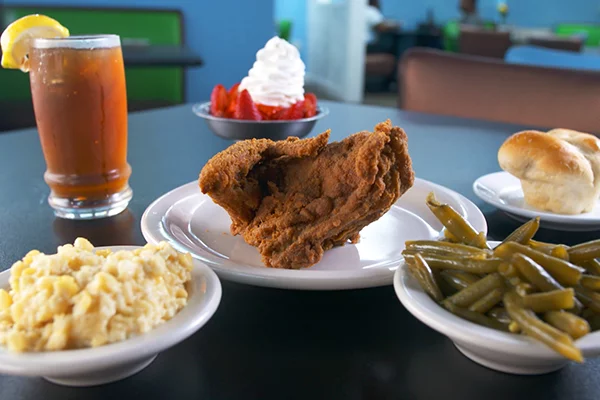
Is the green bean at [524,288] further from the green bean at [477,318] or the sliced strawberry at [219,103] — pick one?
the sliced strawberry at [219,103]

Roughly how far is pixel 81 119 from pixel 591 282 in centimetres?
138

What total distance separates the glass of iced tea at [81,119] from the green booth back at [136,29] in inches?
165

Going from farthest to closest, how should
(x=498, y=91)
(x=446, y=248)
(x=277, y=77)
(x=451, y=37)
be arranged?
(x=451, y=37)
(x=498, y=91)
(x=277, y=77)
(x=446, y=248)

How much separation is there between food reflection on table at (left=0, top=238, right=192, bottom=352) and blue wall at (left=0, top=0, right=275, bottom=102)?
19.6 ft

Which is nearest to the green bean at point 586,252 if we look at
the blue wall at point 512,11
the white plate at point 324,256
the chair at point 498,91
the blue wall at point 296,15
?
the white plate at point 324,256

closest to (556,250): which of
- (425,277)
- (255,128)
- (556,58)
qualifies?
(425,277)

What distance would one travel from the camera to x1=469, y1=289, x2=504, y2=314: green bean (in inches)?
36.0

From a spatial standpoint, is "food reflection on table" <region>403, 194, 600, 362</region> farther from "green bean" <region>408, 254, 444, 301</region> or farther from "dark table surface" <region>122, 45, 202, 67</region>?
"dark table surface" <region>122, 45, 202, 67</region>

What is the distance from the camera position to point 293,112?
8.07 feet

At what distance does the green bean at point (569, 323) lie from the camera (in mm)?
826

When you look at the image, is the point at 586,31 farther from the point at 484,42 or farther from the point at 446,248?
the point at 446,248

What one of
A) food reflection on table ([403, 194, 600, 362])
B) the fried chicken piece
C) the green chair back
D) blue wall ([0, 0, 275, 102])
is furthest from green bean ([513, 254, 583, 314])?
the green chair back

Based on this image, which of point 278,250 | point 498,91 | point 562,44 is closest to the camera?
point 278,250

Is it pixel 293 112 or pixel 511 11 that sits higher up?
pixel 511 11
